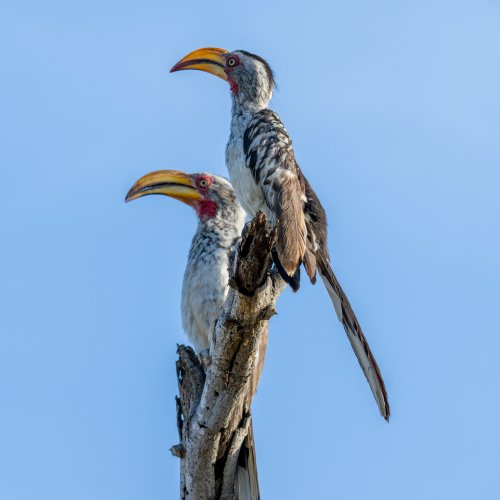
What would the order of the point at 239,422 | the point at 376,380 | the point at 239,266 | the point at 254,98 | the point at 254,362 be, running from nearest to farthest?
the point at 239,266, the point at 254,362, the point at 239,422, the point at 376,380, the point at 254,98

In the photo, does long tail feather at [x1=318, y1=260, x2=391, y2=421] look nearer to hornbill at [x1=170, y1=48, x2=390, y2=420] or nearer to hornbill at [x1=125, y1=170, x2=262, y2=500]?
hornbill at [x1=170, y1=48, x2=390, y2=420]

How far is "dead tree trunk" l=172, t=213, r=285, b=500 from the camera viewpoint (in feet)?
A: 14.0

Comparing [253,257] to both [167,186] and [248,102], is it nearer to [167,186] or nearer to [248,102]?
[248,102]

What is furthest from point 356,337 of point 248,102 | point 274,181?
point 248,102

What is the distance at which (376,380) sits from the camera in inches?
216

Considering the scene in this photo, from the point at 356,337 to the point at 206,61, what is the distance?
2.76 meters

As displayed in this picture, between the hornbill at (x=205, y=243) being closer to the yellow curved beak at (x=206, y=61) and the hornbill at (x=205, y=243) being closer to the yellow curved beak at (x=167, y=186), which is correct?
the yellow curved beak at (x=167, y=186)

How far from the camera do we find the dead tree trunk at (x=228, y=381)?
4.28m

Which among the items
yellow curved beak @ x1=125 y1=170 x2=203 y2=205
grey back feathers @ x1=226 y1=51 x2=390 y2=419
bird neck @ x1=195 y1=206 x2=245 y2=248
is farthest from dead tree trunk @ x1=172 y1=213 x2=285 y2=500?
yellow curved beak @ x1=125 y1=170 x2=203 y2=205

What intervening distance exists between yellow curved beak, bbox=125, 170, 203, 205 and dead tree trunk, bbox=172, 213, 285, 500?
2.09m

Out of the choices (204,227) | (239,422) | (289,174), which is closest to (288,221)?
(289,174)

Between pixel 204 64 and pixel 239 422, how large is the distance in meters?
3.32

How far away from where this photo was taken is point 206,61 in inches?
295

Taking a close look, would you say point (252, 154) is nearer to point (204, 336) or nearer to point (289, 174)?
point (289, 174)
